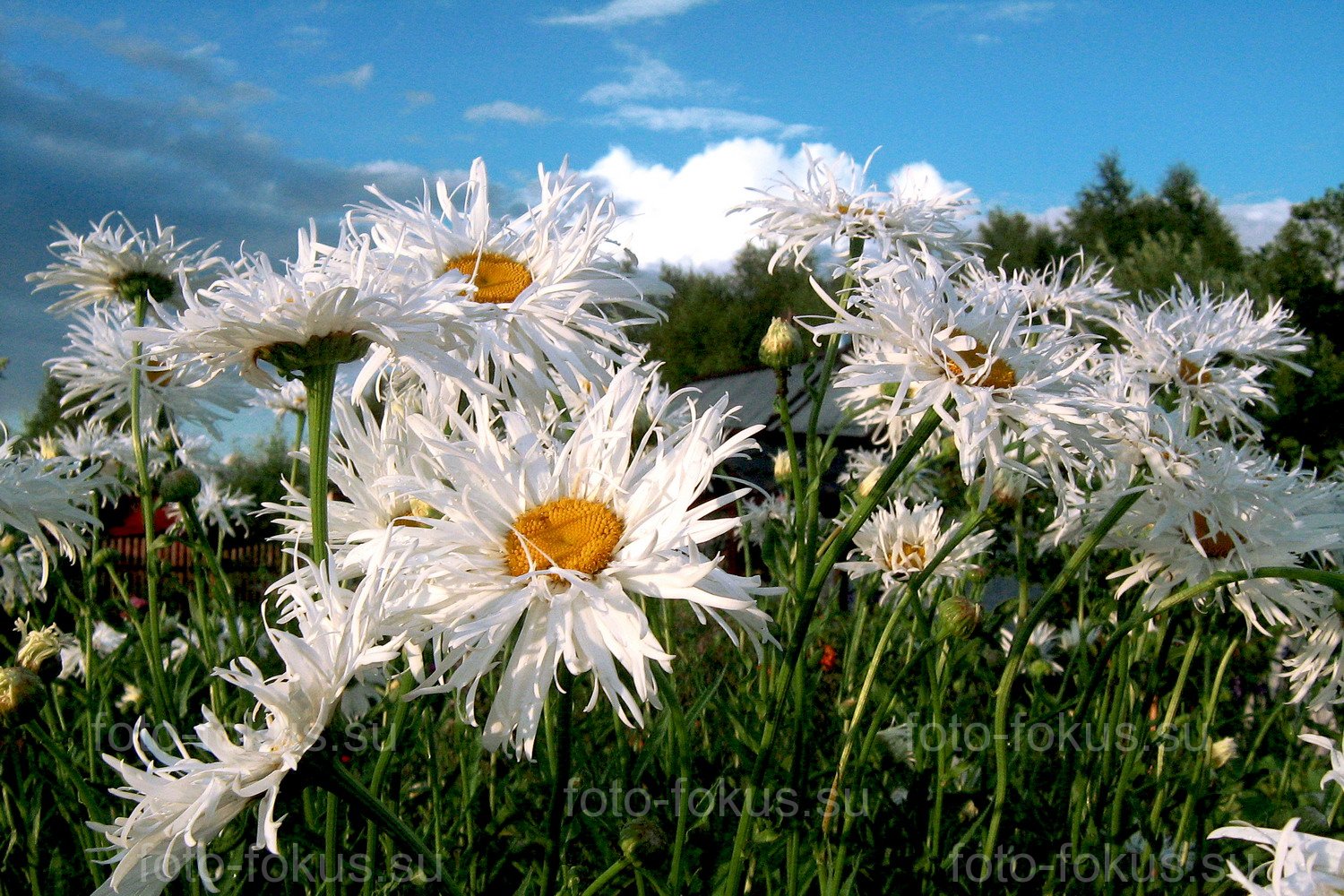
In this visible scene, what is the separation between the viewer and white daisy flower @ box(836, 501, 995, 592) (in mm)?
2223

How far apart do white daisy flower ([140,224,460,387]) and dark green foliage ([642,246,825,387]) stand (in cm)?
2140

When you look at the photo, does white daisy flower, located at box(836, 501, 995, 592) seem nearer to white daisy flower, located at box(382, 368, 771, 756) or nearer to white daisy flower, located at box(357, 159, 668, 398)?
white daisy flower, located at box(357, 159, 668, 398)

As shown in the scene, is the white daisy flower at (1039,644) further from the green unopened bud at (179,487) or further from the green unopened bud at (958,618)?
the green unopened bud at (179,487)

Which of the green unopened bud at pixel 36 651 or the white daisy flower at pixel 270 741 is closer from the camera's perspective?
the white daisy flower at pixel 270 741

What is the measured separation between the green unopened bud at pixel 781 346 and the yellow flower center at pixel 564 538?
785mm

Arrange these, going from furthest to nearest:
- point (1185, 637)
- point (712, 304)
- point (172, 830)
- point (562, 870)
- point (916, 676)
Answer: point (712, 304)
point (1185, 637)
point (916, 676)
point (562, 870)
point (172, 830)

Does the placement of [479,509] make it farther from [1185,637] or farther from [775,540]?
[1185,637]

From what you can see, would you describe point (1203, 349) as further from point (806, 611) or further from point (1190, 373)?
point (806, 611)

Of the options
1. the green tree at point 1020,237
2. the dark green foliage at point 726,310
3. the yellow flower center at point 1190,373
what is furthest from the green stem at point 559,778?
the green tree at point 1020,237

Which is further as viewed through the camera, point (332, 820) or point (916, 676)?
point (916, 676)

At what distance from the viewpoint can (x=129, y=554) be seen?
6367mm

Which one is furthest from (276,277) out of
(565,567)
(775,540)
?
(775,540)

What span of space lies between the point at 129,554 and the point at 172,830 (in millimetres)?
6331

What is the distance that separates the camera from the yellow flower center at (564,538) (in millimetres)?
964
